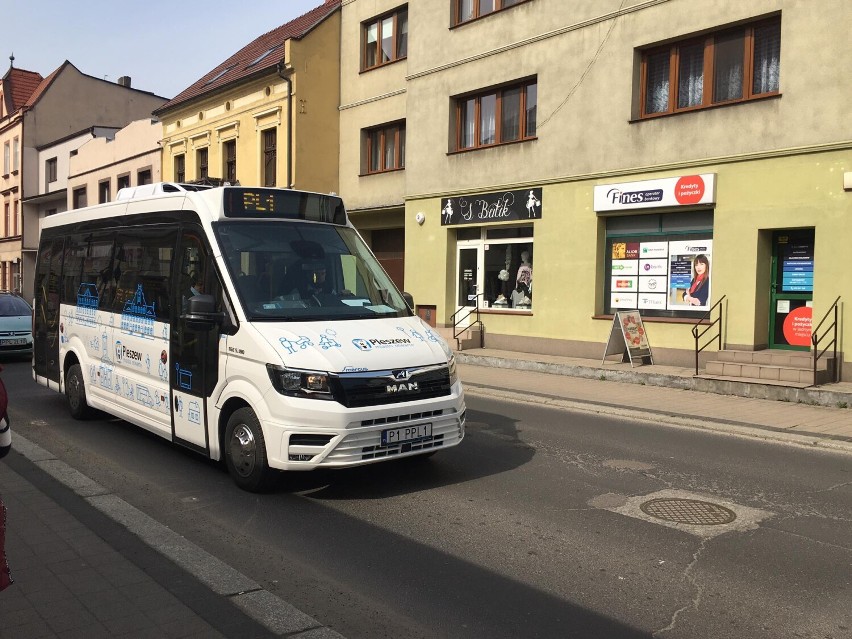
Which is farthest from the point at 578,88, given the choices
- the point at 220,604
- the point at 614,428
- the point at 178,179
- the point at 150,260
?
the point at 178,179

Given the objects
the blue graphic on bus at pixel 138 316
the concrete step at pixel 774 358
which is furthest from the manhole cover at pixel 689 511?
the concrete step at pixel 774 358

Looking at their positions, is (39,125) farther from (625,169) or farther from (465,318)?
(625,169)

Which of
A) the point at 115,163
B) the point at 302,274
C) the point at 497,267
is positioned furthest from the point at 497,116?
the point at 115,163

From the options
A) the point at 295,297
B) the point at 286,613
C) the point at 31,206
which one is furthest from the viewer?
the point at 31,206

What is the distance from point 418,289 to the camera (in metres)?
21.0

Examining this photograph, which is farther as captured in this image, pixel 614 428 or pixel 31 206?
pixel 31 206

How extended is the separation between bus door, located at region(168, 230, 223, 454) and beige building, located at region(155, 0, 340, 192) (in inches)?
650

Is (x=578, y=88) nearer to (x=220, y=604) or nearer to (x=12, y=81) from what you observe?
(x=220, y=604)

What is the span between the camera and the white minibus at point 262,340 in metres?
6.03

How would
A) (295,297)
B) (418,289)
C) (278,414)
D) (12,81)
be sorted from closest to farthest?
(278,414) < (295,297) < (418,289) < (12,81)

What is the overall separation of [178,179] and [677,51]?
71.3ft

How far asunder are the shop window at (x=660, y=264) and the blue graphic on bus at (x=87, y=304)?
1056 cm

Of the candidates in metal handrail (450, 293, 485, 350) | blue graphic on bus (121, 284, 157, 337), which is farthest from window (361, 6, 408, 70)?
blue graphic on bus (121, 284, 157, 337)

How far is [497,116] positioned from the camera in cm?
1897
